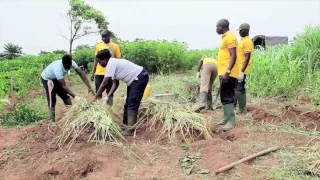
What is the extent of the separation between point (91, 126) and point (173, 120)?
3.66 feet

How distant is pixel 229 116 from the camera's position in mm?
5906

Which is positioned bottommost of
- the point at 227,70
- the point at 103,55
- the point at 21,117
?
the point at 21,117

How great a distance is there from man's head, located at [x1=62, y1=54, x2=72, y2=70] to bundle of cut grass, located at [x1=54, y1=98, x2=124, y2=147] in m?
0.75

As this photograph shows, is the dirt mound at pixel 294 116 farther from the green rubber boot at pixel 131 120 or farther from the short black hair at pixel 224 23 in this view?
the green rubber boot at pixel 131 120

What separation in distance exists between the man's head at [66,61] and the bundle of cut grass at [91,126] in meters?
0.75

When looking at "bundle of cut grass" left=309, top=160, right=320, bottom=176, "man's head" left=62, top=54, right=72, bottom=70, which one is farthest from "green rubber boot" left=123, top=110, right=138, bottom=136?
"bundle of cut grass" left=309, top=160, right=320, bottom=176

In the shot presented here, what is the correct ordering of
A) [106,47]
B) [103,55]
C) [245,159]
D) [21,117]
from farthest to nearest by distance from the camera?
[21,117], [106,47], [103,55], [245,159]

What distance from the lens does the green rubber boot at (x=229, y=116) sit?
586 cm

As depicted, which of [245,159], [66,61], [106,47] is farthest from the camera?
[106,47]

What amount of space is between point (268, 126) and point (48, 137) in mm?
3078

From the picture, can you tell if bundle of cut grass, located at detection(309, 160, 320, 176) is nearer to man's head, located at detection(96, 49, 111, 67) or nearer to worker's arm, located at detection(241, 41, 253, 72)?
worker's arm, located at detection(241, 41, 253, 72)

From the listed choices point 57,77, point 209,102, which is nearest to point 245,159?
point 209,102

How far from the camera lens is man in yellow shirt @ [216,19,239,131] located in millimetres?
5777

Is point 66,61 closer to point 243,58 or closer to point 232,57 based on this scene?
point 232,57
